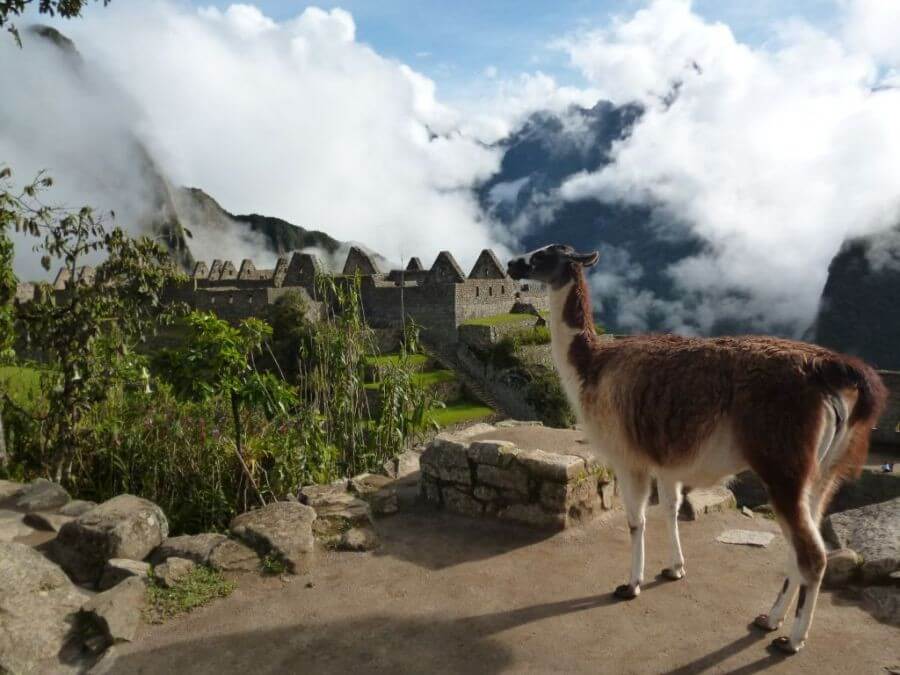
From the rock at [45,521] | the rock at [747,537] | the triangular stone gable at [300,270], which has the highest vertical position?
the triangular stone gable at [300,270]

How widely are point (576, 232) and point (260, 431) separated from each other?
5801cm

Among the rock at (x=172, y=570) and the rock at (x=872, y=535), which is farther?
the rock at (x=172, y=570)

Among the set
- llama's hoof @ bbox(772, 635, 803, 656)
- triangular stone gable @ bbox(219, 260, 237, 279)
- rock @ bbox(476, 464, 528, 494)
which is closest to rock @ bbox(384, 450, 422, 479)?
rock @ bbox(476, 464, 528, 494)

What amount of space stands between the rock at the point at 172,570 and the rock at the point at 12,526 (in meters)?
1.60

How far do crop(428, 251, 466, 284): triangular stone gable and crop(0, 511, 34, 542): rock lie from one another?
23818mm

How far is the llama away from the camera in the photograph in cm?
306

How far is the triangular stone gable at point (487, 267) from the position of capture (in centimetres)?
3130

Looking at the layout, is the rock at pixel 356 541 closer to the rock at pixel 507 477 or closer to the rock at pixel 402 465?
the rock at pixel 507 477

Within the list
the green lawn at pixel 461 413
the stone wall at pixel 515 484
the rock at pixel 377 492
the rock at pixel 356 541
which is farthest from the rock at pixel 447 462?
the green lawn at pixel 461 413

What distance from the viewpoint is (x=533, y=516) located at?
5.20 metres

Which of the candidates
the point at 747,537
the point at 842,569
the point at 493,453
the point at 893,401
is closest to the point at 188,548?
the point at 493,453

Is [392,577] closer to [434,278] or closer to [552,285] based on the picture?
[552,285]

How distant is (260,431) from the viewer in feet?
24.0

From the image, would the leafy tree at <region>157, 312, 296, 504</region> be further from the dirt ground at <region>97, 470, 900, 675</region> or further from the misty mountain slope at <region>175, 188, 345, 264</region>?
the misty mountain slope at <region>175, 188, 345, 264</region>
